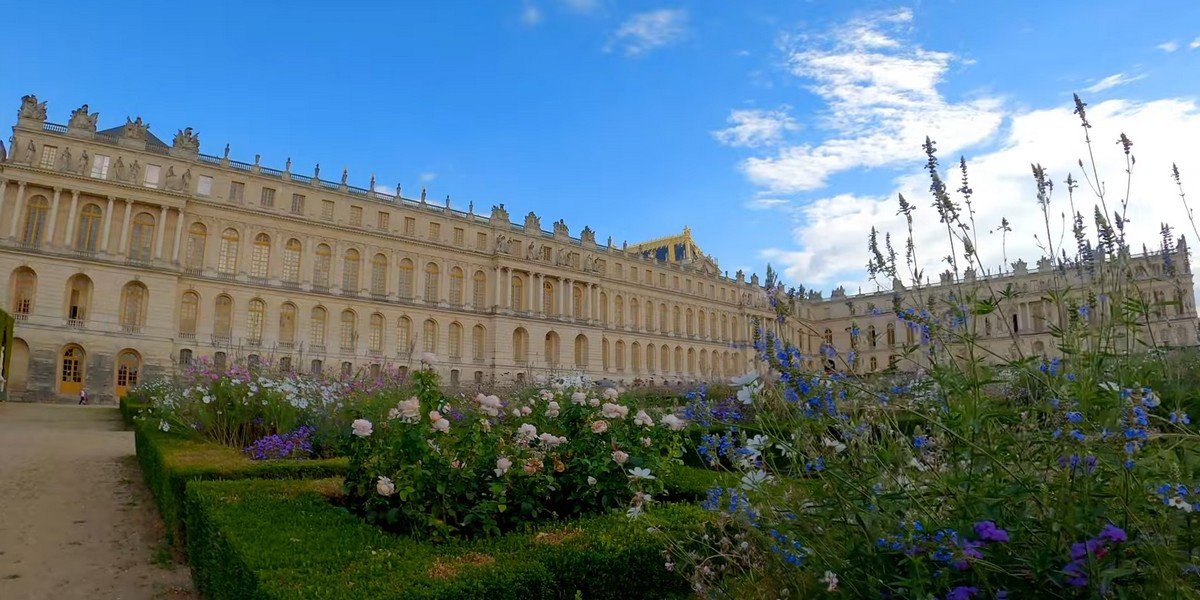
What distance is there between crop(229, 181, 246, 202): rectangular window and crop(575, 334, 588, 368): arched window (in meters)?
22.4

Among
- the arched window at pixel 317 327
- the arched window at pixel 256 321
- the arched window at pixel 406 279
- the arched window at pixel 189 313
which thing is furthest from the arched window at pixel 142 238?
the arched window at pixel 406 279

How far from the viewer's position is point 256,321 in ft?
109

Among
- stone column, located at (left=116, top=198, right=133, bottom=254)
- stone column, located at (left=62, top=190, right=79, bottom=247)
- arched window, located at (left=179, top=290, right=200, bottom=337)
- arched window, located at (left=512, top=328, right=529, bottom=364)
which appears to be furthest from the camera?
arched window, located at (left=512, top=328, right=529, bottom=364)

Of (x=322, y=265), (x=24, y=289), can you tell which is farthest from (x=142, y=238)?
(x=322, y=265)

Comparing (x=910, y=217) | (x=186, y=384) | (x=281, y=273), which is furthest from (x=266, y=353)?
(x=910, y=217)

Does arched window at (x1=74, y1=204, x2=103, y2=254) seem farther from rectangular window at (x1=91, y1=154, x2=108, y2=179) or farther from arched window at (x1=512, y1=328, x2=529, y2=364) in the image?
arched window at (x1=512, y1=328, x2=529, y2=364)

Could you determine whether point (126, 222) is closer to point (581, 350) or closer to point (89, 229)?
point (89, 229)

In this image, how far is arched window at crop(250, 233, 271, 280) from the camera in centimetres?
3353

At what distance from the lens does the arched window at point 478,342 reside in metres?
41.1

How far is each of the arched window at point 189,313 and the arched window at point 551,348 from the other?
803 inches

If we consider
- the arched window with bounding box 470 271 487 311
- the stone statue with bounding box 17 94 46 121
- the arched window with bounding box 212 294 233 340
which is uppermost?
the stone statue with bounding box 17 94 46 121

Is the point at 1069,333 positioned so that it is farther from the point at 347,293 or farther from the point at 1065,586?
the point at 347,293

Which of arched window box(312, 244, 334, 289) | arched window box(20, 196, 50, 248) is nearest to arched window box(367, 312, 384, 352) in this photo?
arched window box(312, 244, 334, 289)

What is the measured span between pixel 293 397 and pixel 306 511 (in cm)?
486
